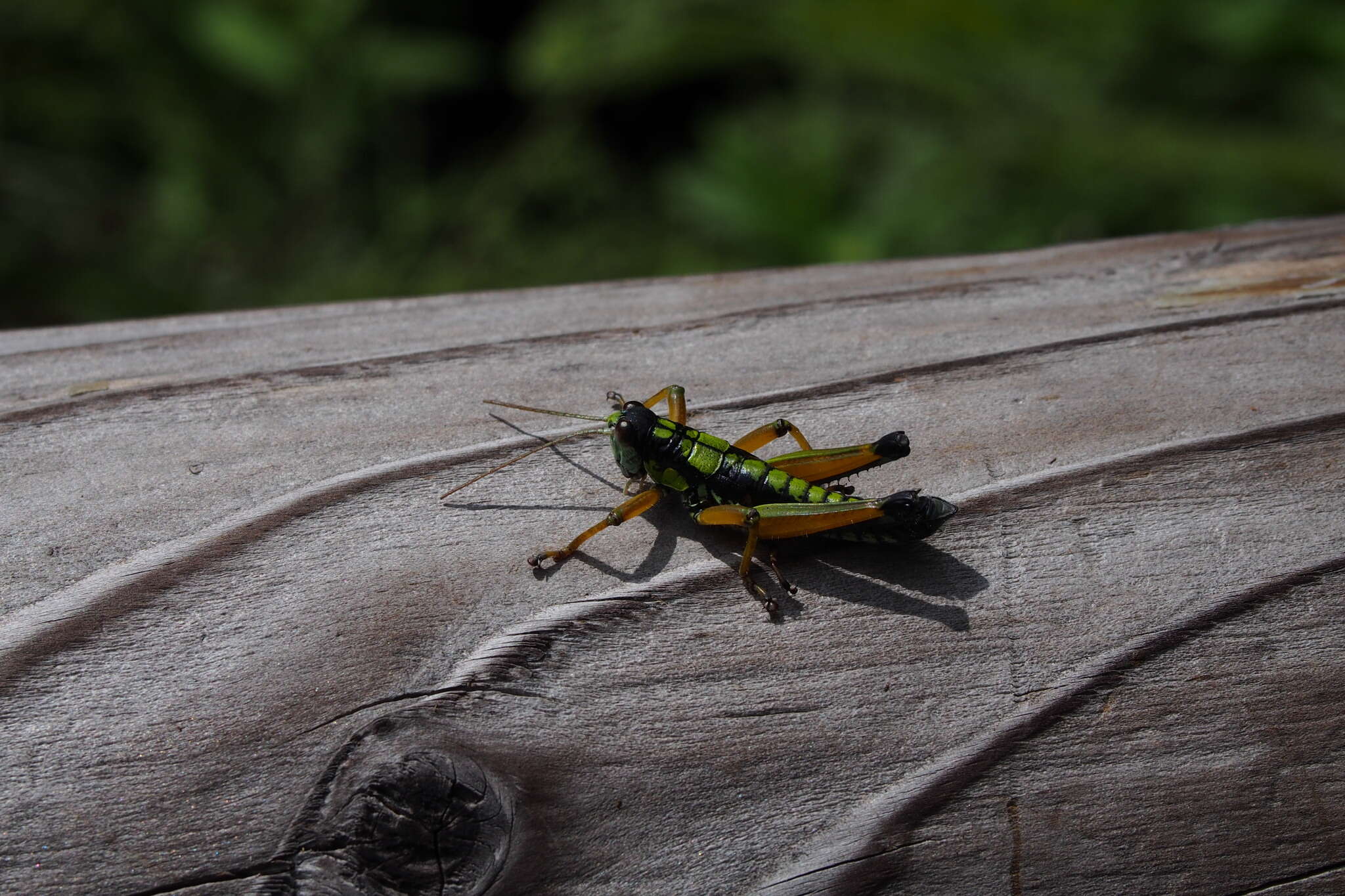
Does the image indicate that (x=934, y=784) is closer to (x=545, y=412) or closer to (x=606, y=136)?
(x=545, y=412)

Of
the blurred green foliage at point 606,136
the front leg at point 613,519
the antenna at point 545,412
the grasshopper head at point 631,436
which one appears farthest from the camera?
the blurred green foliage at point 606,136

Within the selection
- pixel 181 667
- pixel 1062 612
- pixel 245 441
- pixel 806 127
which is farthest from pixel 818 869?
pixel 806 127

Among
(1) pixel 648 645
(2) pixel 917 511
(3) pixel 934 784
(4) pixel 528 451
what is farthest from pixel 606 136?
(3) pixel 934 784

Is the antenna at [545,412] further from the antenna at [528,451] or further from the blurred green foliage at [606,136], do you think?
the blurred green foliage at [606,136]

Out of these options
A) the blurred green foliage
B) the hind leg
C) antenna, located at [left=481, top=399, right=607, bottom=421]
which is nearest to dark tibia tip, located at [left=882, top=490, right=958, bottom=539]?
the hind leg

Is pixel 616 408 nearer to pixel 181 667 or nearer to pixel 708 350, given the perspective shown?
pixel 708 350

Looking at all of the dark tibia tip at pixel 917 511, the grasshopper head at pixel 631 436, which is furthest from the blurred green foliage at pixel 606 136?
the dark tibia tip at pixel 917 511
